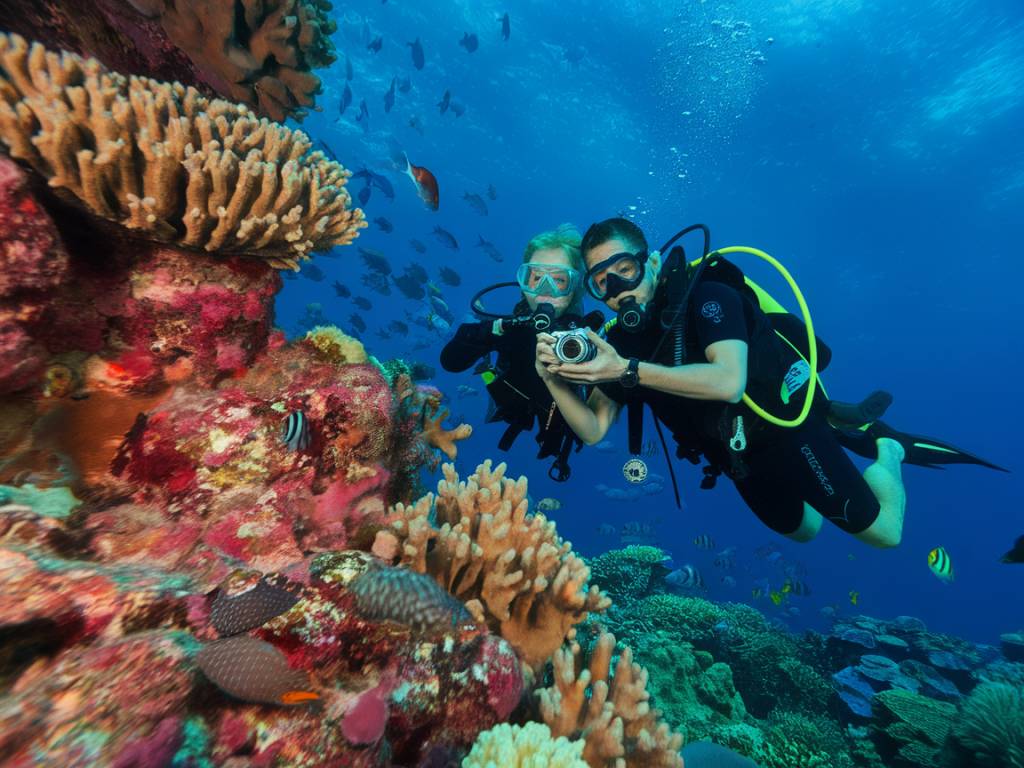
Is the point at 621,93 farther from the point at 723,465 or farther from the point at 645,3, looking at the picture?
the point at 723,465

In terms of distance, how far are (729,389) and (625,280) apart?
1.25m

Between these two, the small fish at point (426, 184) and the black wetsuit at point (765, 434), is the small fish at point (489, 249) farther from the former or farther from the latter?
the black wetsuit at point (765, 434)

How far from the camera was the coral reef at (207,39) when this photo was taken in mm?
3229

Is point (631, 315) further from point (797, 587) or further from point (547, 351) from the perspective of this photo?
point (797, 587)

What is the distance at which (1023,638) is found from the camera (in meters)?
12.1

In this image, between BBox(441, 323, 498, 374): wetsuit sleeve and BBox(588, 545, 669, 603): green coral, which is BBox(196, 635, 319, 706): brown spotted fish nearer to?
BBox(441, 323, 498, 374): wetsuit sleeve

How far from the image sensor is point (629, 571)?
10672mm

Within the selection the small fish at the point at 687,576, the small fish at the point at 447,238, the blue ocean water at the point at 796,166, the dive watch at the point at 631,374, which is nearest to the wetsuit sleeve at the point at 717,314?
the dive watch at the point at 631,374

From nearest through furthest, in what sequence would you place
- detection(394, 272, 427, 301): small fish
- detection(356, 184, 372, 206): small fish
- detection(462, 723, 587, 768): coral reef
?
detection(462, 723, 587, 768): coral reef
detection(356, 184, 372, 206): small fish
detection(394, 272, 427, 301): small fish

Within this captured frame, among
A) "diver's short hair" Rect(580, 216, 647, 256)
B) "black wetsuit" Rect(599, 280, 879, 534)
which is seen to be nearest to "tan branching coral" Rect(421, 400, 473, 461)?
"black wetsuit" Rect(599, 280, 879, 534)

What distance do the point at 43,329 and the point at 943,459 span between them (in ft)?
24.2

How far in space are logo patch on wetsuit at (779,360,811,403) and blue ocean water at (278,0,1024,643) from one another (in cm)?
1017

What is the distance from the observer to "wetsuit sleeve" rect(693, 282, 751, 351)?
3.45 meters

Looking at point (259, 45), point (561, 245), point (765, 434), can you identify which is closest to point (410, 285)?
point (561, 245)
